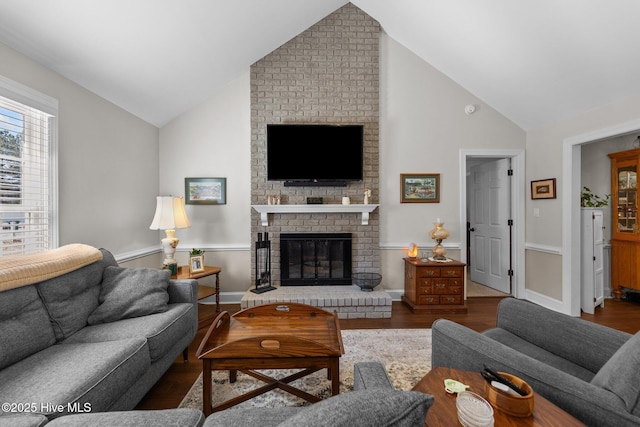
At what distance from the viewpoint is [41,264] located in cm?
168

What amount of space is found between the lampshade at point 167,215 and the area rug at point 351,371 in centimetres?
163

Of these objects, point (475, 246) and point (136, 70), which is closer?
point (136, 70)

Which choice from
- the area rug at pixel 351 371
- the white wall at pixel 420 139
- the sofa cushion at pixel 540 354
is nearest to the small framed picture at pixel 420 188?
the white wall at pixel 420 139

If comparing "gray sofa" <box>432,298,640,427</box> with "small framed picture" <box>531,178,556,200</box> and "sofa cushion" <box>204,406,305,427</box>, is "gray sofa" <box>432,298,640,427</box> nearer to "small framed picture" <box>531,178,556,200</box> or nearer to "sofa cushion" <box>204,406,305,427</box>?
"sofa cushion" <box>204,406,305,427</box>

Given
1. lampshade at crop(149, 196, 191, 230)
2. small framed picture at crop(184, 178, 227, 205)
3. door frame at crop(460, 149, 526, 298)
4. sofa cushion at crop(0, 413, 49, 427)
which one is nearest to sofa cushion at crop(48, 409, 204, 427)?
sofa cushion at crop(0, 413, 49, 427)

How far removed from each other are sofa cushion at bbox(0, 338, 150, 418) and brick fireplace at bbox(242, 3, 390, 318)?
7.19 feet

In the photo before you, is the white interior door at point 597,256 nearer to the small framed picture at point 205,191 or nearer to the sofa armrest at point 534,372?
the sofa armrest at point 534,372

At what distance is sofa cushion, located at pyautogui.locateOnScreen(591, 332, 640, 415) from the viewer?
90 cm

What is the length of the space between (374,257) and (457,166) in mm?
1718

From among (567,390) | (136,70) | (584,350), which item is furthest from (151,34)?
(584,350)

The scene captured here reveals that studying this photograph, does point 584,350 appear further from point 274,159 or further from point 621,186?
point 621,186

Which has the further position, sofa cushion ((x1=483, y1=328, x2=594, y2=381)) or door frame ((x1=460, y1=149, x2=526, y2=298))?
door frame ((x1=460, y1=149, x2=526, y2=298))

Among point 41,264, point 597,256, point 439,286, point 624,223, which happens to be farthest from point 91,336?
point 624,223

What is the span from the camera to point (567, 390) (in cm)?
100
